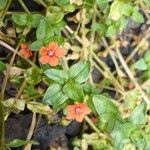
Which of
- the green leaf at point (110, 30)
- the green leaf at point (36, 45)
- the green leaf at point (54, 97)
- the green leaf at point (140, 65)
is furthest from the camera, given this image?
the green leaf at point (140, 65)

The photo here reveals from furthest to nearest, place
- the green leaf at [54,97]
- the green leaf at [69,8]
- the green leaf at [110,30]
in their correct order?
the green leaf at [110,30], the green leaf at [69,8], the green leaf at [54,97]

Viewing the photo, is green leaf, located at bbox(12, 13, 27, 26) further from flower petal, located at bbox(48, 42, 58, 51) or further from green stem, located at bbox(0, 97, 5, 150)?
green stem, located at bbox(0, 97, 5, 150)

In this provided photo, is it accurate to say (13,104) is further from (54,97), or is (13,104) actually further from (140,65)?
(140,65)

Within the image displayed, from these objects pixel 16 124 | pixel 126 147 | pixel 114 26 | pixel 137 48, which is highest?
pixel 114 26

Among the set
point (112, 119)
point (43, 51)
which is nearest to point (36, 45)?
point (43, 51)

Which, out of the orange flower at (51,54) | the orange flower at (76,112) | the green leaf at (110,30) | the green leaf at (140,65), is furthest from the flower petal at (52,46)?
the green leaf at (140,65)

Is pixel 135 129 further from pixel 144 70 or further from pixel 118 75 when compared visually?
pixel 144 70

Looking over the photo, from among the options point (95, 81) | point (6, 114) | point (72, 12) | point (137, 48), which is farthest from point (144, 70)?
point (6, 114)

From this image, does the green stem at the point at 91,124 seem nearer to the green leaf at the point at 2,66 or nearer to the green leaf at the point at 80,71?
the green leaf at the point at 80,71
